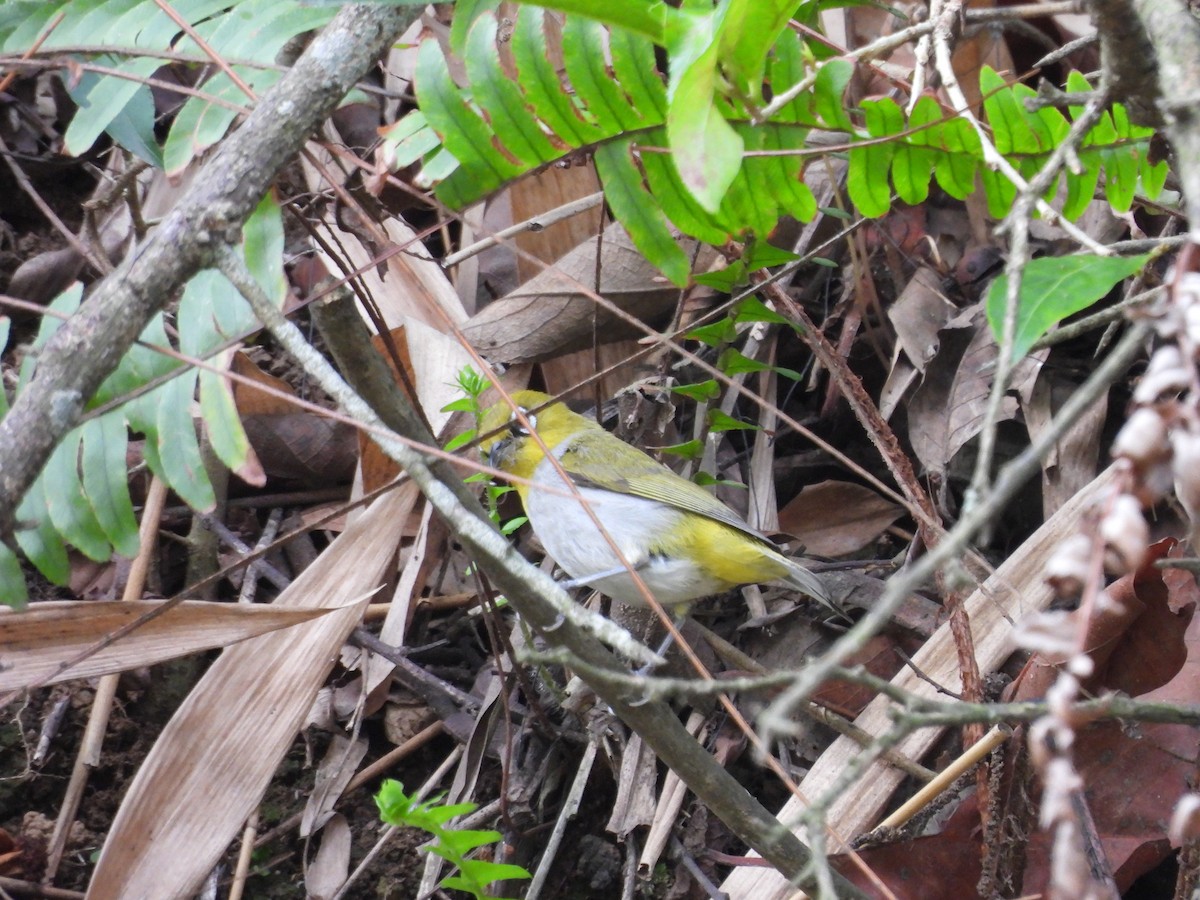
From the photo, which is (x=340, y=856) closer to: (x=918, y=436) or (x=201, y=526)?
(x=201, y=526)

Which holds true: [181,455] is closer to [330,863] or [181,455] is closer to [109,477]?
[109,477]

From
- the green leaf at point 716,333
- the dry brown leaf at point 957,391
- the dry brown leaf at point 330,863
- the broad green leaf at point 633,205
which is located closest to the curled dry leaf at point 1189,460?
the broad green leaf at point 633,205

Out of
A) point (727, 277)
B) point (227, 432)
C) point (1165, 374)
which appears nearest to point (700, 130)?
point (1165, 374)

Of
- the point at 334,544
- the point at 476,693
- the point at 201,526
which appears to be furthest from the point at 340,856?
the point at 201,526

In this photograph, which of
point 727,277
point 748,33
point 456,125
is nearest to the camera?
point 748,33

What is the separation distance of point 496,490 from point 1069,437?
1581 millimetres

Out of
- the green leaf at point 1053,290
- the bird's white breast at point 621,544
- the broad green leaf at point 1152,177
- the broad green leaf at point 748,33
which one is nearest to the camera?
the green leaf at point 1053,290

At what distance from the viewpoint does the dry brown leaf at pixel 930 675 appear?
2.51 m

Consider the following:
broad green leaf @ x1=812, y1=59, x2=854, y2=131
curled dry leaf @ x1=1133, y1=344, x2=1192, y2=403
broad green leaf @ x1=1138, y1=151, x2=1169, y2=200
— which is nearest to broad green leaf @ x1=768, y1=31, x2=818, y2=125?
broad green leaf @ x1=812, y1=59, x2=854, y2=131

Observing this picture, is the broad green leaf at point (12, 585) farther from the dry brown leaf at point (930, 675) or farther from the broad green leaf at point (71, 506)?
the dry brown leaf at point (930, 675)

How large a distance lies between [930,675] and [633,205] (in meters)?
1.34

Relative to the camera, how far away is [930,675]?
2.70 m

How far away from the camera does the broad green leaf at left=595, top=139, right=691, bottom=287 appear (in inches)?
89.7

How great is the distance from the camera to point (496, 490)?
Result: 2975 mm
